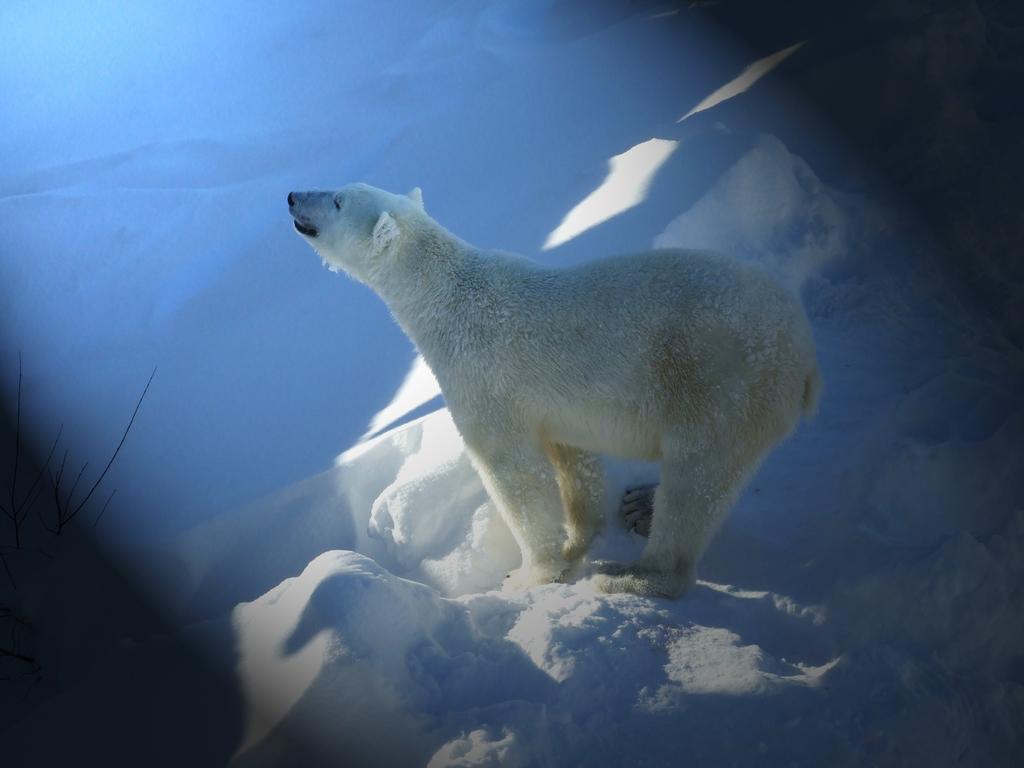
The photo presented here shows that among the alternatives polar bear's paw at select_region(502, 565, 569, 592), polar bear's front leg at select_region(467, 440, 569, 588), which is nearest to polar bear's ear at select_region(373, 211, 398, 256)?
polar bear's front leg at select_region(467, 440, 569, 588)

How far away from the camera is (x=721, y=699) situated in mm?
2238

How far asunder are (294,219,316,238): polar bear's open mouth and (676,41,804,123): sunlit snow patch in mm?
3725

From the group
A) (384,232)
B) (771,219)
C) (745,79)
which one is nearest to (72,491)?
(384,232)

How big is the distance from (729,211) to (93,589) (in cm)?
411

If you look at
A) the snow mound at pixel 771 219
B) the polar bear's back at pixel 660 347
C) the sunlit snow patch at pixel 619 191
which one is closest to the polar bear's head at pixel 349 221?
the polar bear's back at pixel 660 347

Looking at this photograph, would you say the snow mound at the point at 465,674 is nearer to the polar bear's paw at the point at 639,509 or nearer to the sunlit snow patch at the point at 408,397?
the polar bear's paw at the point at 639,509

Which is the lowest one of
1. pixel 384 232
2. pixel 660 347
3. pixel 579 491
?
pixel 579 491

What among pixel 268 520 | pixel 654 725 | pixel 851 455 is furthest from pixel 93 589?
pixel 851 455

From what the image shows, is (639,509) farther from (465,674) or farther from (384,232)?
(384,232)

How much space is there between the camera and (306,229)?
3.45m

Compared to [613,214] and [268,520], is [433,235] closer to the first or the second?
[268,520]

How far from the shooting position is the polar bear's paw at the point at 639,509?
138 inches

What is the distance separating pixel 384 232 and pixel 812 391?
1763mm

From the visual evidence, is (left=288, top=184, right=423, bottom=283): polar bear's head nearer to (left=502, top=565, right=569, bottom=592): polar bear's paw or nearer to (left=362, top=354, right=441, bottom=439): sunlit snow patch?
(left=362, top=354, right=441, bottom=439): sunlit snow patch
